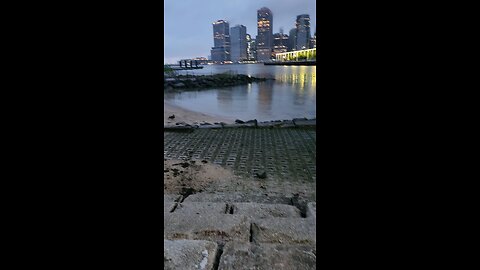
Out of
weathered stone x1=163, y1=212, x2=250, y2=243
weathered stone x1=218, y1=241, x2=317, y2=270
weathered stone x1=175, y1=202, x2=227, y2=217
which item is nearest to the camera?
weathered stone x1=218, y1=241, x2=317, y2=270

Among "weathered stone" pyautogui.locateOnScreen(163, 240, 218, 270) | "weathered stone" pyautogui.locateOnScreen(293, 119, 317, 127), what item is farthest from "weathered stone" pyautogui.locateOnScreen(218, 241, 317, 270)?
"weathered stone" pyautogui.locateOnScreen(293, 119, 317, 127)

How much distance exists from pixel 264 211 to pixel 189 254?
4.19 ft

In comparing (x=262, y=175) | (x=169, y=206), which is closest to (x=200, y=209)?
(x=169, y=206)

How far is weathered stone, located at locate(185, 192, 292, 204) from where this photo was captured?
410 centimetres

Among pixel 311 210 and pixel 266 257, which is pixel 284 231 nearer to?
pixel 266 257

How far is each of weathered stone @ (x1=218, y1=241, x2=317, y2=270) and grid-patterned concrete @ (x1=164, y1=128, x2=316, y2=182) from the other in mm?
2908

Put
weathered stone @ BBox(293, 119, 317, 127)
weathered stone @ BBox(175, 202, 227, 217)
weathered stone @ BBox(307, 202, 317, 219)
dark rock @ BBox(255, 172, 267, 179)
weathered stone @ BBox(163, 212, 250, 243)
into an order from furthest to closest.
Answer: weathered stone @ BBox(293, 119, 317, 127) → dark rock @ BBox(255, 172, 267, 179) → weathered stone @ BBox(307, 202, 317, 219) → weathered stone @ BBox(175, 202, 227, 217) → weathered stone @ BBox(163, 212, 250, 243)

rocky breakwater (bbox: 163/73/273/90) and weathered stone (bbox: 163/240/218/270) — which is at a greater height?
rocky breakwater (bbox: 163/73/273/90)

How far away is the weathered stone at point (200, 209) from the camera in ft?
10.0

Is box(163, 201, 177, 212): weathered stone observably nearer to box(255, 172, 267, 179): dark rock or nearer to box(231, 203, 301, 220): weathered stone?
box(231, 203, 301, 220): weathered stone
